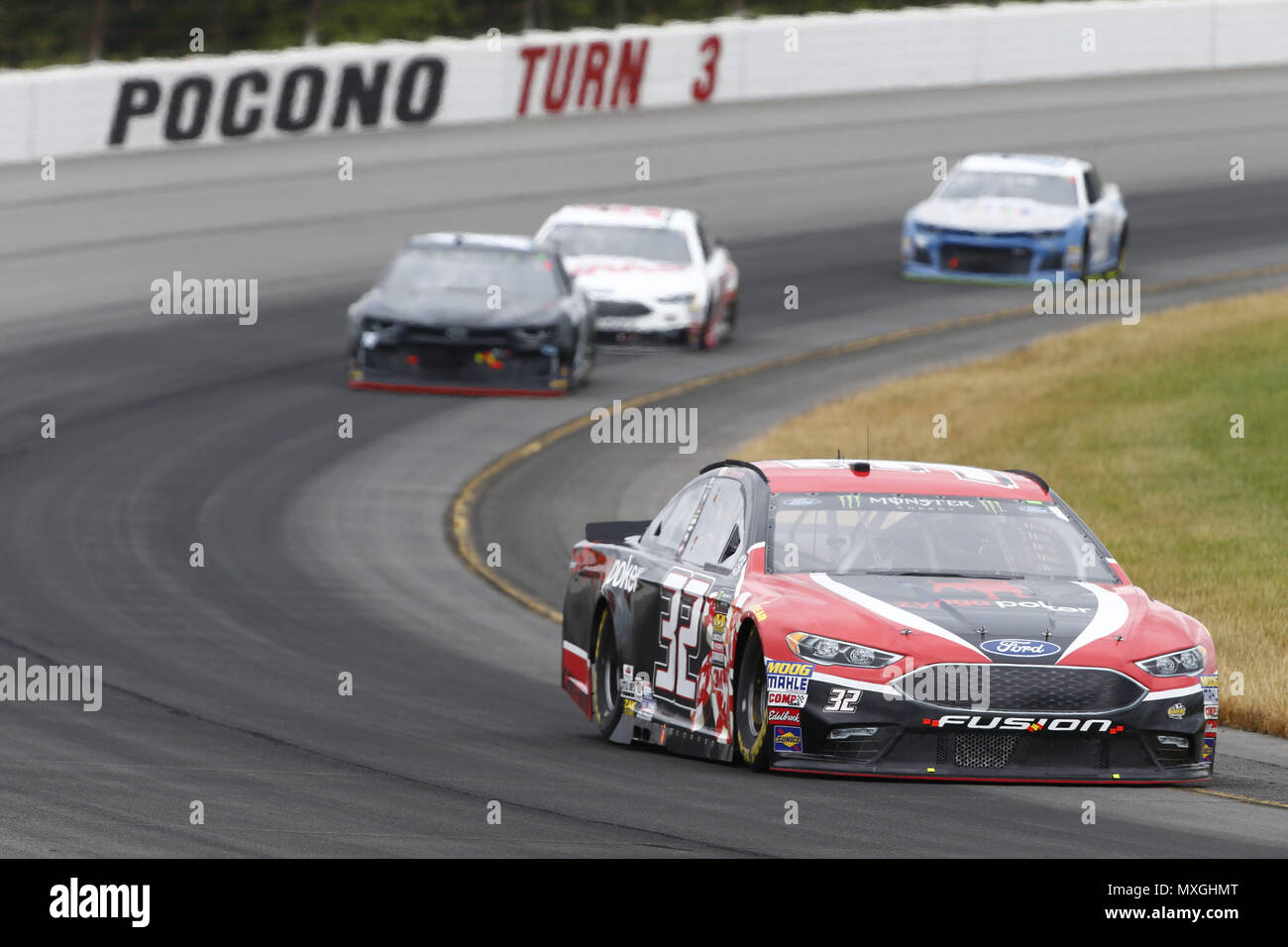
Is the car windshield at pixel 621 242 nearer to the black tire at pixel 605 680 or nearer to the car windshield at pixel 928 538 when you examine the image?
the black tire at pixel 605 680

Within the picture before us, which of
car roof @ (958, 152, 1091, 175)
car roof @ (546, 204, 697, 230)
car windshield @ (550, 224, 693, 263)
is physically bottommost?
car windshield @ (550, 224, 693, 263)

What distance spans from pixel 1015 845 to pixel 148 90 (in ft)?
94.3

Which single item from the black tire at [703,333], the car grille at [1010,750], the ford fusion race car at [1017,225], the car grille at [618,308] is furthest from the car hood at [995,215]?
the car grille at [1010,750]

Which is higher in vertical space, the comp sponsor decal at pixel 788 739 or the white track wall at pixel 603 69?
the white track wall at pixel 603 69

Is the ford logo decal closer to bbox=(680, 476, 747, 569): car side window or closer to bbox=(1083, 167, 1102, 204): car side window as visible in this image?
bbox=(680, 476, 747, 569): car side window

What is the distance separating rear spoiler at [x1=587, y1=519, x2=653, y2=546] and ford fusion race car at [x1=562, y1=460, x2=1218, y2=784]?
58 cm

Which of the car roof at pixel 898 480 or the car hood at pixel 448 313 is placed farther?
the car hood at pixel 448 313

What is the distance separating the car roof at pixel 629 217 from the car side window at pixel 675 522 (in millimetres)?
18530

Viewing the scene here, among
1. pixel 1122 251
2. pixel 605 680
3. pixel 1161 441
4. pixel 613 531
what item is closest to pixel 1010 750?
pixel 605 680

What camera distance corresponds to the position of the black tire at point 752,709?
34.8 feet

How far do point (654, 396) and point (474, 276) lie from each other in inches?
90.0

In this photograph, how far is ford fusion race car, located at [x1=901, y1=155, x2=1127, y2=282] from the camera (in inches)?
1366

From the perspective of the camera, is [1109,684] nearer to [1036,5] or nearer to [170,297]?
[170,297]

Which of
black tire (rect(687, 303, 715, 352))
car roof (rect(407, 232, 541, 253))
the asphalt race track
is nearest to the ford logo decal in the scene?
the asphalt race track
